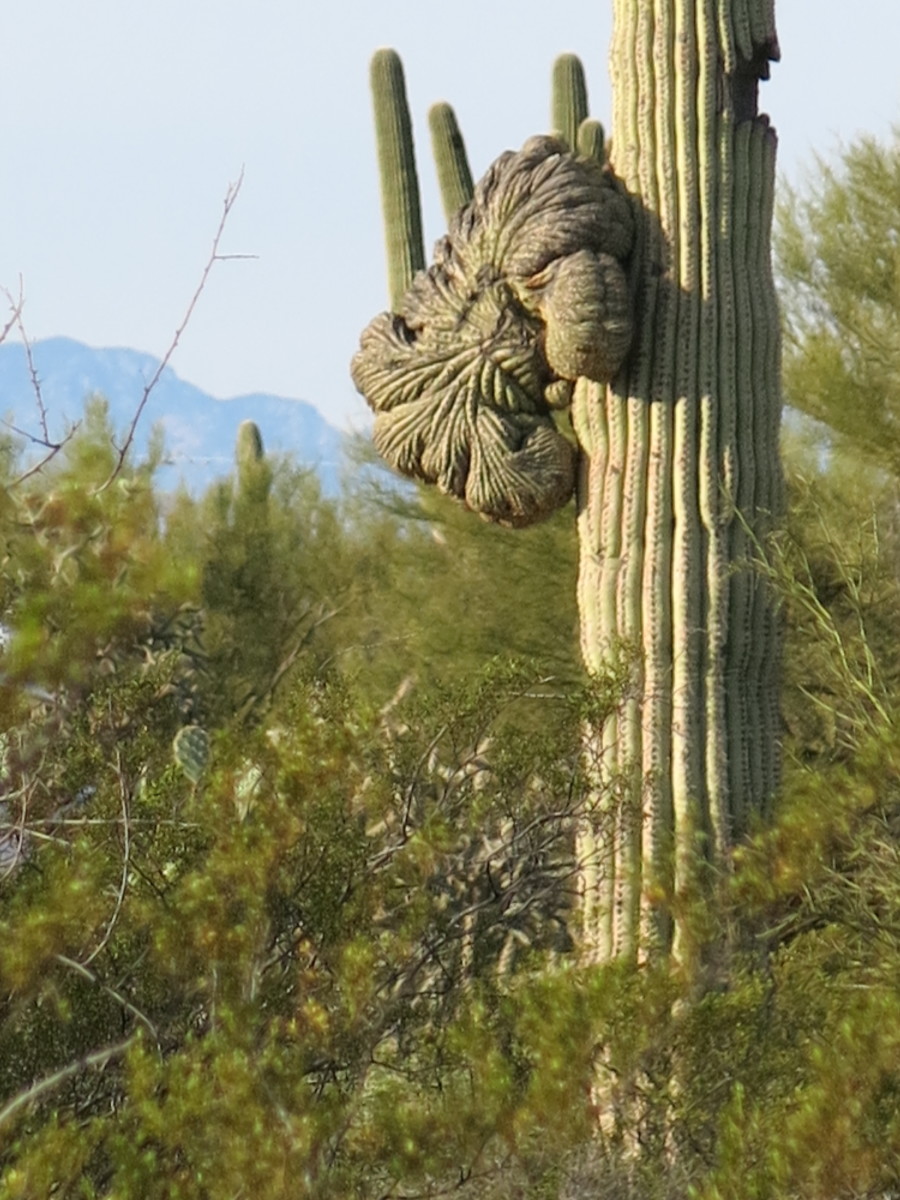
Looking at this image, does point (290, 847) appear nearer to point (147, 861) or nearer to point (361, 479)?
point (147, 861)

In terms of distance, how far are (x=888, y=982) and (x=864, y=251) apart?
26.2 ft

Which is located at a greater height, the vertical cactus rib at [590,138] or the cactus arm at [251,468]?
the vertical cactus rib at [590,138]

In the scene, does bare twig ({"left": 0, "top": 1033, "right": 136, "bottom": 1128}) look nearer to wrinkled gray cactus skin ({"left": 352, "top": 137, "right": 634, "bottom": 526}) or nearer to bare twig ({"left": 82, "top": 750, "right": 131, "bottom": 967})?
bare twig ({"left": 82, "top": 750, "right": 131, "bottom": 967})

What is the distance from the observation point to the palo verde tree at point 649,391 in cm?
581

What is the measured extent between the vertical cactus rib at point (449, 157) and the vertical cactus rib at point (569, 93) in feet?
2.87

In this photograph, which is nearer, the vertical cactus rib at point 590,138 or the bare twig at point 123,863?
the bare twig at point 123,863

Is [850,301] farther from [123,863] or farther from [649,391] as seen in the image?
[123,863]

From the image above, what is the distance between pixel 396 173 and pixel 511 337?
116 inches

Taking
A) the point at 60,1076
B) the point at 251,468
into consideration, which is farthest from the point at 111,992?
the point at 251,468

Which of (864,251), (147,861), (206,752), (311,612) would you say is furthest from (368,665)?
(147,861)

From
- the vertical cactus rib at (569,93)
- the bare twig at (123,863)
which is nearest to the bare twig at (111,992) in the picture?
the bare twig at (123,863)

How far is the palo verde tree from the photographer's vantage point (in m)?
5.81

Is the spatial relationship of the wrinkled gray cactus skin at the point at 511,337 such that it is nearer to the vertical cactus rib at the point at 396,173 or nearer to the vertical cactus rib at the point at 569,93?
the vertical cactus rib at the point at 396,173

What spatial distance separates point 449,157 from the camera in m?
9.32
